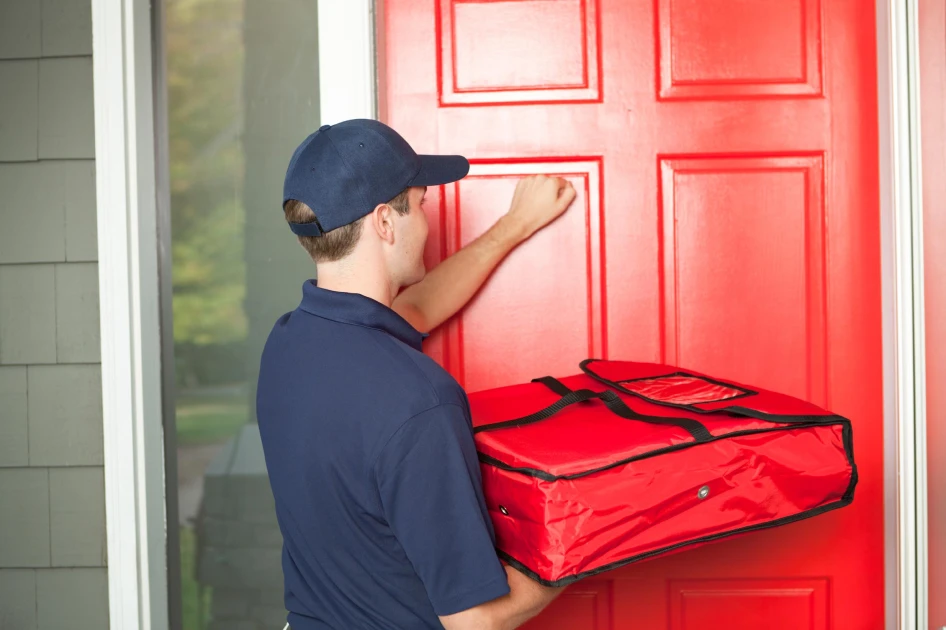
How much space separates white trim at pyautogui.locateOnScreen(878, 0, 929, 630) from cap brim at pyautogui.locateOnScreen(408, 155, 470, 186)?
108cm

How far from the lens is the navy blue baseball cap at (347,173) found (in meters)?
1.41

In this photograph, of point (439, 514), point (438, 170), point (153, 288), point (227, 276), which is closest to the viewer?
point (439, 514)

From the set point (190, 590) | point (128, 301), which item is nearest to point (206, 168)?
point (128, 301)

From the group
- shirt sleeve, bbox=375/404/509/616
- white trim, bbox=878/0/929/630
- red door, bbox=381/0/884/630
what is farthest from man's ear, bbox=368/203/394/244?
white trim, bbox=878/0/929/630

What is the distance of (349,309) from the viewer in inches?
55.0

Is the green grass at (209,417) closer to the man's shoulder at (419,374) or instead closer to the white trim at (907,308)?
the man's shoulder at (419,374)

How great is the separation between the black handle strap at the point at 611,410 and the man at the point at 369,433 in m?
0.18

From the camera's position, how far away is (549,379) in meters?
1.79

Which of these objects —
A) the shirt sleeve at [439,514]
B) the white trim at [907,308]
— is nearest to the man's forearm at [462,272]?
the shirt sleeve at [439,514]

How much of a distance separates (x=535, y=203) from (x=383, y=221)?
2.33ft

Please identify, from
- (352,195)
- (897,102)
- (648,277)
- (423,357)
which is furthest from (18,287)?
(897,102)

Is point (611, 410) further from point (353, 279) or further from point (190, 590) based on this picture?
point (190, 590)

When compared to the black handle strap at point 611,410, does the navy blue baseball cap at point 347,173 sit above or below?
above

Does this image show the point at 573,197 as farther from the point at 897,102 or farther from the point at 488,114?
the point at 897,102
